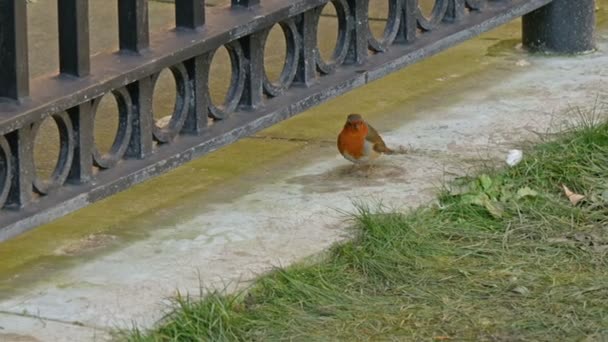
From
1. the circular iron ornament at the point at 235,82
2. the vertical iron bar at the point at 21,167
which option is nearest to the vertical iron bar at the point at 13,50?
the vertical iron bar at the point at 21,167

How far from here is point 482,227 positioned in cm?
506

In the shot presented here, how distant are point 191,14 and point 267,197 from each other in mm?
740

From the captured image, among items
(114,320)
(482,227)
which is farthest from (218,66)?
(114,320)

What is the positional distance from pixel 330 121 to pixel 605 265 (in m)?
1.91

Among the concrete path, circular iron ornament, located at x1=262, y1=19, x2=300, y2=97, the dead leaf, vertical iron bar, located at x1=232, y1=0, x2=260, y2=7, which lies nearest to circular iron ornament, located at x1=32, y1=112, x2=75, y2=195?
the concrete path

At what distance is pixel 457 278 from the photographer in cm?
468

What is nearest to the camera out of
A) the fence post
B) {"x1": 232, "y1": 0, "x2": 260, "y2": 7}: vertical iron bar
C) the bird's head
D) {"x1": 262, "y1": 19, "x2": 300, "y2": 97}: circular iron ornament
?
{"x1": 232, "y1": 0, "x2": 260, "y2": 7}: vertical iron bar

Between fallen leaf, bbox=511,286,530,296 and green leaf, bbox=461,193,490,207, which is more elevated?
green leaf, bbox=461,193,490,207

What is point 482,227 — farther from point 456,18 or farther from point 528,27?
point 528,27

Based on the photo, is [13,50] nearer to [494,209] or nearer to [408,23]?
[494,209]

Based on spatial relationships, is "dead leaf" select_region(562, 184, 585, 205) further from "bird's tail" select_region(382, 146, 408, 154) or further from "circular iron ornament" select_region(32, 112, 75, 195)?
"circular iron ornament" select_region(32, 112, 75, 195)

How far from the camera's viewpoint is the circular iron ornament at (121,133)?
15.8 ft

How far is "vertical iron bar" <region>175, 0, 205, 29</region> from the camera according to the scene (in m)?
5.05

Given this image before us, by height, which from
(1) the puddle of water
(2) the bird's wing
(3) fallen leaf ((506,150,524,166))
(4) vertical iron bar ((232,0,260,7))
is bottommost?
(1) the puddle of water
